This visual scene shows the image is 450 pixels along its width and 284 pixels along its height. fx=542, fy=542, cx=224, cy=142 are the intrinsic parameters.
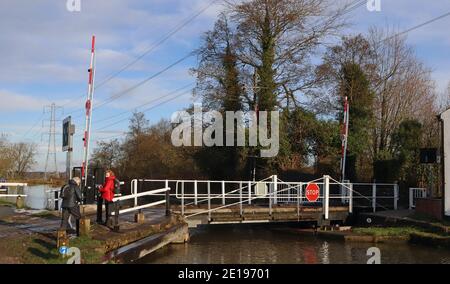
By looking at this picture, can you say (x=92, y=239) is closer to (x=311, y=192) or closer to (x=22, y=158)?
(x=311, y=192)

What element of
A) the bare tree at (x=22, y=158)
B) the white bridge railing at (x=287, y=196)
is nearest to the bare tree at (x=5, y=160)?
the bare tree at (x=22, y=158)

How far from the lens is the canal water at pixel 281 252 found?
1453 centimetres

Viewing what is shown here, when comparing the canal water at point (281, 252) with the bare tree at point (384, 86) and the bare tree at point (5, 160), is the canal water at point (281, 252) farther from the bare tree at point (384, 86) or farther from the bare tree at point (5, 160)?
the bare tree at point (5, 160)

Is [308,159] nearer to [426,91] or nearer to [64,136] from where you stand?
[426,91]

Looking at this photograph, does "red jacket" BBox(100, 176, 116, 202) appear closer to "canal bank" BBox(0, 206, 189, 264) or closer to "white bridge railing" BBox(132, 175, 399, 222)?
"canal bank" BBox(0, 206, 189, 264)

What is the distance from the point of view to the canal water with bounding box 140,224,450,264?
14.5 meters

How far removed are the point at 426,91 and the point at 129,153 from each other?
3016cm

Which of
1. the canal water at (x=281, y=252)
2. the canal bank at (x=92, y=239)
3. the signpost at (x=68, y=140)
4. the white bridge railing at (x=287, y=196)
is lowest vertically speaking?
the canal water at (x=281, y=252)

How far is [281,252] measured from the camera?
16.4 meters

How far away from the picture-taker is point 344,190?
2567 cm

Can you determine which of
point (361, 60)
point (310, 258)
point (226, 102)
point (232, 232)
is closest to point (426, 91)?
point (361, 60)

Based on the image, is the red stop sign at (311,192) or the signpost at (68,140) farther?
the red stop sign at (311,192)

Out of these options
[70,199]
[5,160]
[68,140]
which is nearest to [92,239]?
[70,199]
